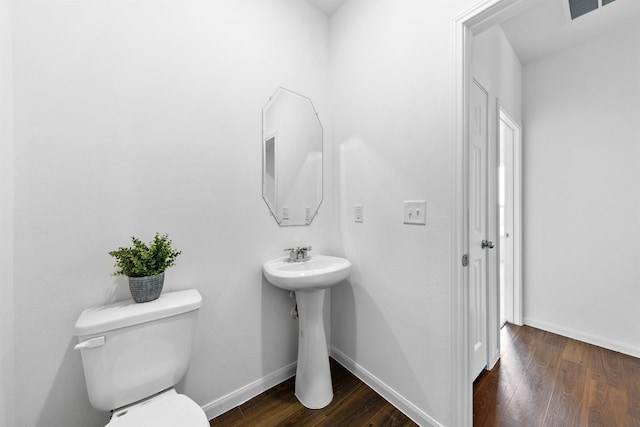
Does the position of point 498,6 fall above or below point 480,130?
above

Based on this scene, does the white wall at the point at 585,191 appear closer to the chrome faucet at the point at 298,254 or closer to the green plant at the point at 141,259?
the chrome faucet at the point at 298,254

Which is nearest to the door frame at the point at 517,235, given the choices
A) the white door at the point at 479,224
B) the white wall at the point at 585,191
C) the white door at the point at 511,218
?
the white door at the point at 511,218

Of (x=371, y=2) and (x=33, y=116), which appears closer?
(x=33, y=116)

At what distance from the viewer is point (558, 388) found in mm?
1527

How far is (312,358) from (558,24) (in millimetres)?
3077

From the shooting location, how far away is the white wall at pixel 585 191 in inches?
76.1

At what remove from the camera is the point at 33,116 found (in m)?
0.92

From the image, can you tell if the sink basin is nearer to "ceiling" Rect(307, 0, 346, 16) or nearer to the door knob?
the door knob

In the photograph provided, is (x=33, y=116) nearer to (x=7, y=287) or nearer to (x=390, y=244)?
(x=7, y=287)

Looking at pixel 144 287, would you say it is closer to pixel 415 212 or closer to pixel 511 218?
pixel 415 212

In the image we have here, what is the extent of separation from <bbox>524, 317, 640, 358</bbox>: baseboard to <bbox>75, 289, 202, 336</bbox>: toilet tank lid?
9.88 ft

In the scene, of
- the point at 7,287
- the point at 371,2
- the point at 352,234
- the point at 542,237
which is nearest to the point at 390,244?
the point at 352,234

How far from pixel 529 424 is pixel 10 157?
2596 millimetres

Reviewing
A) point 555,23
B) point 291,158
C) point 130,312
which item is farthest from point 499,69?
point 130,312
